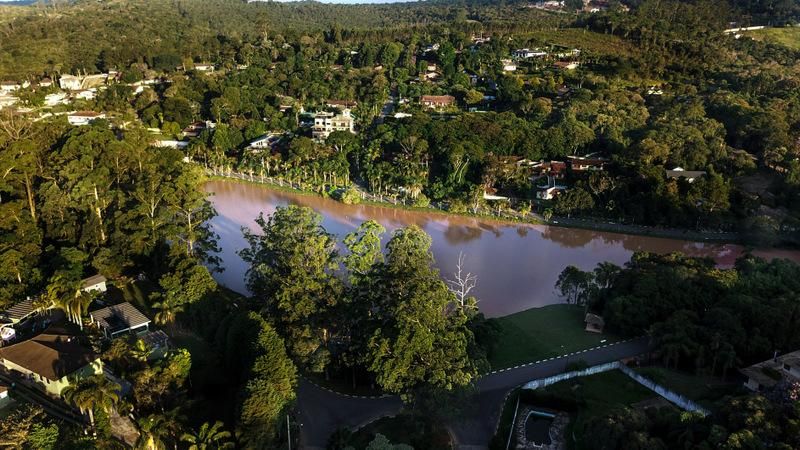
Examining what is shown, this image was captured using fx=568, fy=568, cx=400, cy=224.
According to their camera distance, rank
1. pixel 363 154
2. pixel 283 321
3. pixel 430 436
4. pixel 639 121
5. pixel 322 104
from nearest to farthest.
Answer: pixel 430 436, pixel 283 321, pixel 363 154, pixel 639 121, pixel 322 104

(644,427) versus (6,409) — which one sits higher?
(644,427)

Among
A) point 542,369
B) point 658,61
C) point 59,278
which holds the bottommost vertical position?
point 542,369

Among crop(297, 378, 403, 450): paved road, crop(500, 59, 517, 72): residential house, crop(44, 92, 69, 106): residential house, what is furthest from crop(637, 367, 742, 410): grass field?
crop(44, 92, 69, 106): residential house

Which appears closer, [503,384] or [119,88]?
[503,384]

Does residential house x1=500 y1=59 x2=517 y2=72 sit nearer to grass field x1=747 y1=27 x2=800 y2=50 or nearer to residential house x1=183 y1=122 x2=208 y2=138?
grass field x1=747 y1=27 x2=800 y2=50

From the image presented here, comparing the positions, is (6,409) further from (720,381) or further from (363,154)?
(363,154)

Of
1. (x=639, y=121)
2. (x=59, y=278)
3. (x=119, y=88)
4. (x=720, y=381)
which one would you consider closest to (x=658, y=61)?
(x=639, y=121)

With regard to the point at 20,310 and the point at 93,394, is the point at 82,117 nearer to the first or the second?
the point at 20,310
